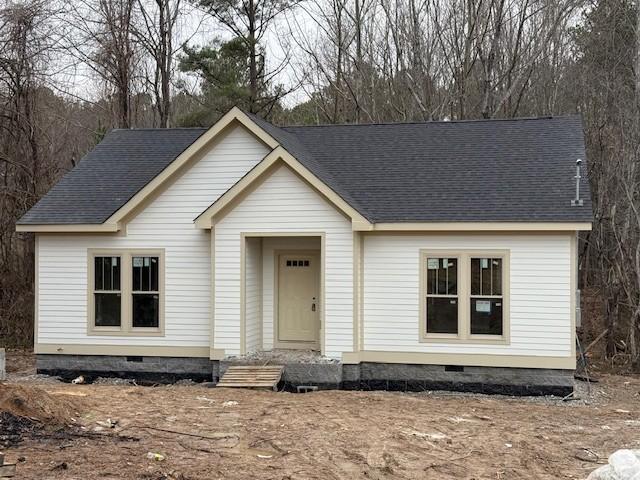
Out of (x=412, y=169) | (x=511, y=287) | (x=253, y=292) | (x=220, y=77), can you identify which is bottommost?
(x=253, y=292)

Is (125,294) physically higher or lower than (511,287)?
lower

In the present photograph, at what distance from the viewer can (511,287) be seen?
13398 millimetres

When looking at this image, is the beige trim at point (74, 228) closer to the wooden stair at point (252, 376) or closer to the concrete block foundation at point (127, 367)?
the concrete block foundation at point (127, 367)

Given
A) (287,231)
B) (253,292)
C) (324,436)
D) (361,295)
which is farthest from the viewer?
(253,292)

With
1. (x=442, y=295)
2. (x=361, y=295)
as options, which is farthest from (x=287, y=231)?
(x=442, y=295)

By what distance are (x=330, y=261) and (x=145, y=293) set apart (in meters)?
4.11

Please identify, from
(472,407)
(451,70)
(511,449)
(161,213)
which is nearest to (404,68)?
(451,70)

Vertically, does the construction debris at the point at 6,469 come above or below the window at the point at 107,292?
below

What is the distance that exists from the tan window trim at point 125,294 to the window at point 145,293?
0.26 ft

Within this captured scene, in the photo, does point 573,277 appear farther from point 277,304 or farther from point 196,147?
point 196,147

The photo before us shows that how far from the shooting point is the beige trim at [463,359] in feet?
43.1

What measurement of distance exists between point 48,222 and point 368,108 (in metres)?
17.9

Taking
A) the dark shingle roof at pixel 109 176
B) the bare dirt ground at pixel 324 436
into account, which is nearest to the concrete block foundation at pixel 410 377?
the bare dirt ground at pixel 324 436

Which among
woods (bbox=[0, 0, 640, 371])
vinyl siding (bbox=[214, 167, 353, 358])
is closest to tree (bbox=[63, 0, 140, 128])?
woods (bbox=[0, 0, 640, 371])
